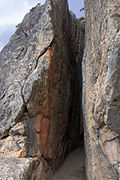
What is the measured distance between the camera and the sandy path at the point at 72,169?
4504 mm

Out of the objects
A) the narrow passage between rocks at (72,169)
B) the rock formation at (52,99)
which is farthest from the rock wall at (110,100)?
the narrow passage between rocks at (72,169)

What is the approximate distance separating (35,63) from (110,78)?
2913mm

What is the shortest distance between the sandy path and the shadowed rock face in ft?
0.85

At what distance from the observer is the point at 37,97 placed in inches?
166

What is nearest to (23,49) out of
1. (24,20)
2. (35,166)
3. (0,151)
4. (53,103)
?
(24,20)

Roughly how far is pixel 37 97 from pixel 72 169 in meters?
2.53

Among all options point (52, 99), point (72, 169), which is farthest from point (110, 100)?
point (72, 169)

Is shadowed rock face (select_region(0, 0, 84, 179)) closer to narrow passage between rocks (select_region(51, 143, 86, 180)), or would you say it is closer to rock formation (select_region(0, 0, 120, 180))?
rock formation (select_region(0, 0, 120, 180))

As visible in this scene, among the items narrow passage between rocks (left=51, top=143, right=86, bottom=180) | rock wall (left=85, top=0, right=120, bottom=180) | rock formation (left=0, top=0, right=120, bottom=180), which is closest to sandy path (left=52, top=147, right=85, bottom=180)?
narrow passage between rocks (left=51, top=143, right=86, bottom=180)

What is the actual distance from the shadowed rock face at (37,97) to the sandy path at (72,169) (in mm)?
260

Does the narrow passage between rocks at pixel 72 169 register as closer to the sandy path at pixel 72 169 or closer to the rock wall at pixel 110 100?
the sandy path at pixel 72 169

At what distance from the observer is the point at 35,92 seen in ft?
13.8

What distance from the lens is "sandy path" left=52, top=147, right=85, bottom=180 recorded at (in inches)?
177

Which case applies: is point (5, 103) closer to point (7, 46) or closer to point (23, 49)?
point (23, 49)
